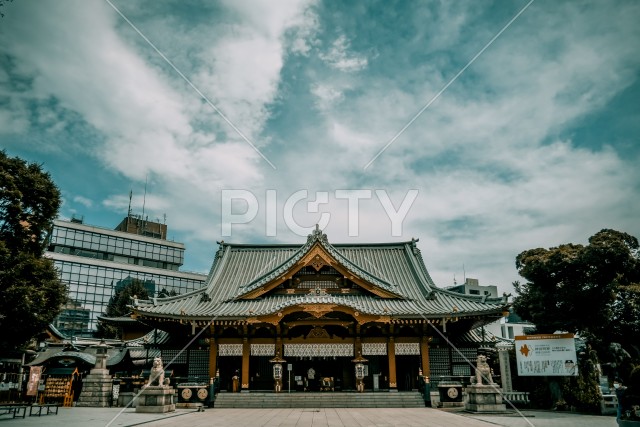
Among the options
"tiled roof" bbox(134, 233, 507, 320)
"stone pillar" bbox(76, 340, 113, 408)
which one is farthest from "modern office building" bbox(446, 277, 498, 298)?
"stone pillar" bbox(76, 340, 113, 408)

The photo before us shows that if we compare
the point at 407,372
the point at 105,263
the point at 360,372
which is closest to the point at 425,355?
the point at 407,372

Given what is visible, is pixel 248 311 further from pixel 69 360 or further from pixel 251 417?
pixel 69 360

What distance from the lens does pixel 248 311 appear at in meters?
26.5

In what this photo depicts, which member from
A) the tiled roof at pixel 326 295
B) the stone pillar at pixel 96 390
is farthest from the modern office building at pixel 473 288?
the stone pillar at pixel 96 390

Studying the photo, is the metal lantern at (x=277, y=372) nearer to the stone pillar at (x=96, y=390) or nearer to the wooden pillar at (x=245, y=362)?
the wooden pillar at (x=245, y=362)

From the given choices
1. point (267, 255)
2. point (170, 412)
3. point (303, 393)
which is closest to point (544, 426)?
point (303, 393)

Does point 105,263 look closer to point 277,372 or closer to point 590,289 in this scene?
point 277,372

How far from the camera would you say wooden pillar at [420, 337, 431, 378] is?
26.4 metres

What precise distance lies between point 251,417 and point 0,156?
18176mm

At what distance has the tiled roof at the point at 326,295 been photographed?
26016 millimetres

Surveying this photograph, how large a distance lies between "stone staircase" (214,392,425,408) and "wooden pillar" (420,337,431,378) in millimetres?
1803

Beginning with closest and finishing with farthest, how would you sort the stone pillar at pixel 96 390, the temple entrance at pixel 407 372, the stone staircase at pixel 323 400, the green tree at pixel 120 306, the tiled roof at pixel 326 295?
the stone staircase at pixel 323 400
the stone pillar at pixel 96 390
the tiled roof at pixel 326 295
the temple entrance at pixel 407 372
the green tree at pixel 120 306

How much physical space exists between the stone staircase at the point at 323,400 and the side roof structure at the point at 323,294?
4259 mm

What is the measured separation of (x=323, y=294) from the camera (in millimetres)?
26906
